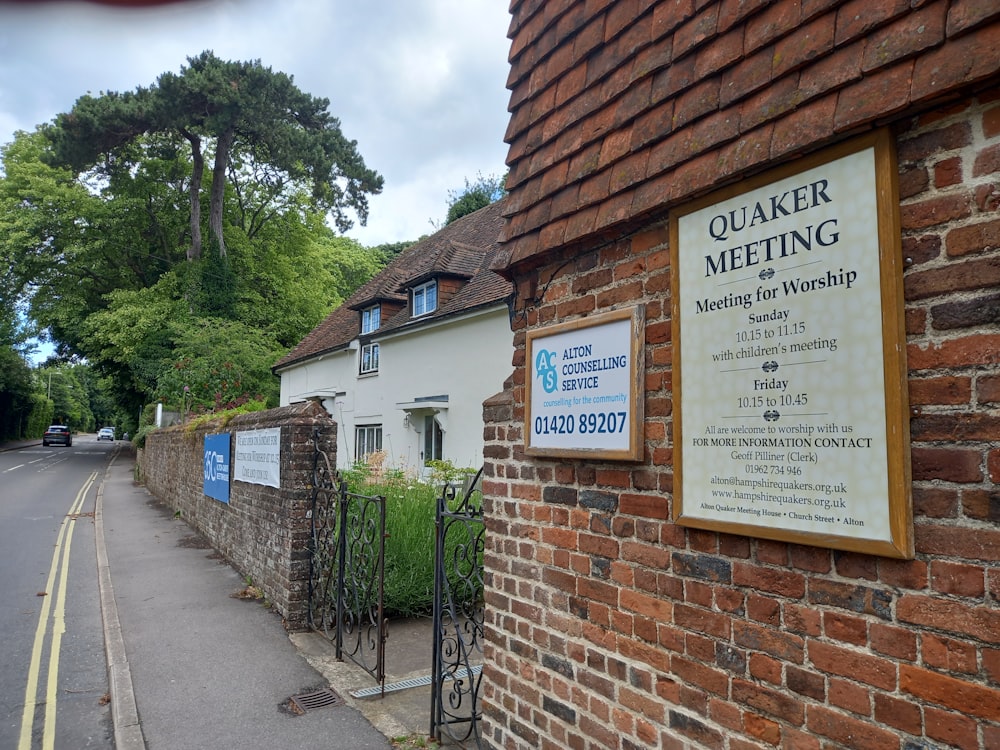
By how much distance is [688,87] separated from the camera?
A: 2.34m

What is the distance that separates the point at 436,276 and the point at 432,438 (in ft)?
13.4

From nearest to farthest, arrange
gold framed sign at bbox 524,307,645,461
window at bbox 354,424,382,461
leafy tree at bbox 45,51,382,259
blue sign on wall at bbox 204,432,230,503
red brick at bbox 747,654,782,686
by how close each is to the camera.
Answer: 1. red brick at bbox 747,654,782,686
2. gold framed sign at bbox 524,307,645,461
3. blue sign on wall at bbox 204,432,230,503
4. window at bbox 354,424,382,461
5. leafy tree at bbox 45,51,382,259

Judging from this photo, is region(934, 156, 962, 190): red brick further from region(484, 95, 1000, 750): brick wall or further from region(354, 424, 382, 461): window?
region(354, 424, 382, 461): window

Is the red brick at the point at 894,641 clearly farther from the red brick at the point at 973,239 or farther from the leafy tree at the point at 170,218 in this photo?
the leafy tree at the point at 170,218

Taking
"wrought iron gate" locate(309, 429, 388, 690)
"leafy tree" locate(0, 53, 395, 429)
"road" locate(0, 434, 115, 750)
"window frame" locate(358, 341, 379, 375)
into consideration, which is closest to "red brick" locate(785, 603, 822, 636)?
"wrought iron gate" locate(309, 429, 388, 690)

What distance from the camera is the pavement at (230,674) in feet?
13.7

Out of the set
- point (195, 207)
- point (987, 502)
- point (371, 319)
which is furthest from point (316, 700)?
point (195, 207)

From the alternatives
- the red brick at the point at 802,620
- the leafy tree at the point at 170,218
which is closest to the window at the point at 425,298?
the leafy tree at the point at 170,218

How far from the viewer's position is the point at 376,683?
16.3ft

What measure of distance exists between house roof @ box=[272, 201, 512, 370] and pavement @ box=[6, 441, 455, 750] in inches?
307

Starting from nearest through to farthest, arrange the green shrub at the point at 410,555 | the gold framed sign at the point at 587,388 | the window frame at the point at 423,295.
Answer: the gold framed sign at the point at 587,388 → the green shrub at the point at 410,555 → the window frame at the point at 423,295

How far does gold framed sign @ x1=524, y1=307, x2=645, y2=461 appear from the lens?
2.46 m

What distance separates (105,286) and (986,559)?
36140mm

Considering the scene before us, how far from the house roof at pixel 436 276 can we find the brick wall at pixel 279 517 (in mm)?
6439
